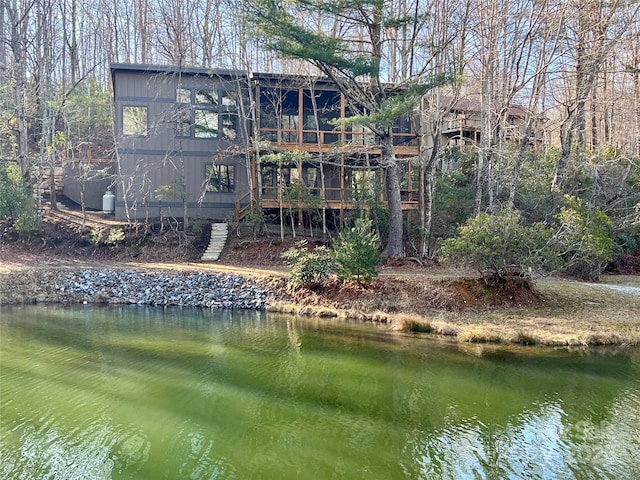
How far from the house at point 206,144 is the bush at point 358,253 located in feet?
18.0

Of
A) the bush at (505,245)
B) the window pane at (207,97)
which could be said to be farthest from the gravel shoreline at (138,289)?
the window pane at (207,97)

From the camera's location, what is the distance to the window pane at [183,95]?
1954 centimetres

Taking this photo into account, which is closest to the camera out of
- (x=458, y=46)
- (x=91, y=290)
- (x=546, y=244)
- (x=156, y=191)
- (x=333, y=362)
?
(x=333, y=362)

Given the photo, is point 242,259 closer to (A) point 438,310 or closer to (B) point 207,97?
(B) point 207,97

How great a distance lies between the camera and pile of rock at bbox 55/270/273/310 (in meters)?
14.2

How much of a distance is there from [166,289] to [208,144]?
746 centimetres

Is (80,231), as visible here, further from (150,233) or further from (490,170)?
(490,170)

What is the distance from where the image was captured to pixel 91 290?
14523 millimetres

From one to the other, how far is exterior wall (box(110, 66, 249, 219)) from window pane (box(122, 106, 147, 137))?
13cm

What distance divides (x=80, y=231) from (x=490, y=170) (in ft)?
48.8

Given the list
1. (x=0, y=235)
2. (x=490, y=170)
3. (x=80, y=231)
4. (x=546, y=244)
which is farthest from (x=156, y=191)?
(x=546, y=244)

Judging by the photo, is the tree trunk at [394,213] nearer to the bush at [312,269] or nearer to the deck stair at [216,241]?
the bush at [312,269]

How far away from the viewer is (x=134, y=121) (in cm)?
1958

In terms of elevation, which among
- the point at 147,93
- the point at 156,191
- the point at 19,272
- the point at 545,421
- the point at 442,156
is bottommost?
the point at 545,421
